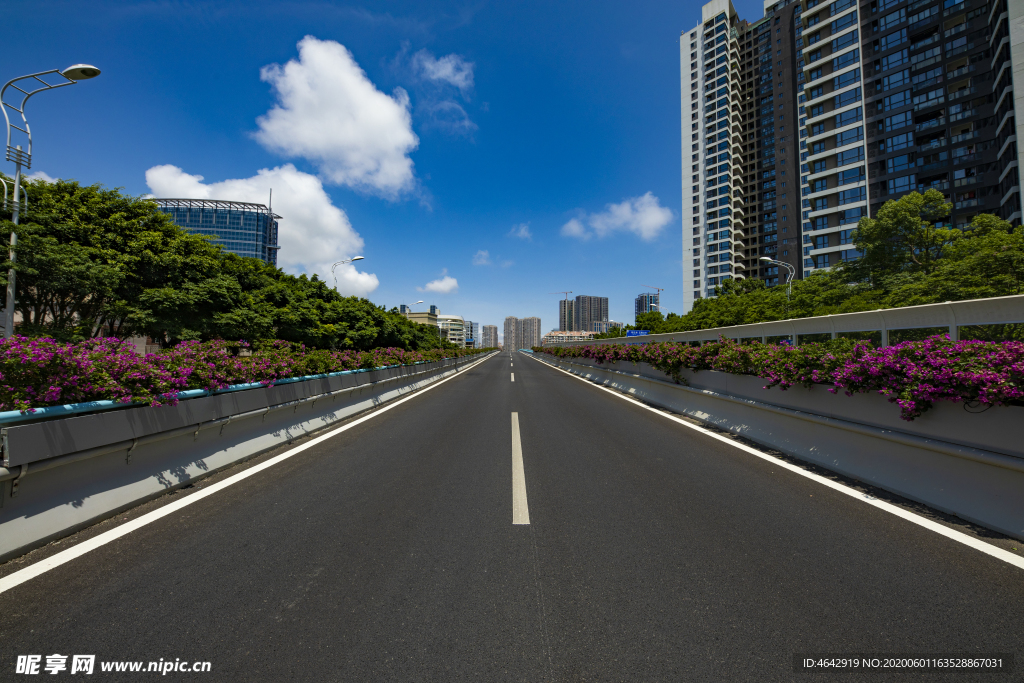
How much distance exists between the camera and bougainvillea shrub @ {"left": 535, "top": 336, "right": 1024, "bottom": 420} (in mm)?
4008

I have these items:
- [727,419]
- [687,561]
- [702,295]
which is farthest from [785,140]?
[687,561]

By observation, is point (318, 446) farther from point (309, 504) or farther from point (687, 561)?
point (687, 561)

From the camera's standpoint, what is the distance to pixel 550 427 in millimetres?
8977

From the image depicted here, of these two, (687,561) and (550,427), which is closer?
(687,561)

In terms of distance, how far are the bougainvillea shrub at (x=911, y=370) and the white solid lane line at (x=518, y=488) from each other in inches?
170

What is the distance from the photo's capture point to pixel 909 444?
4652mm

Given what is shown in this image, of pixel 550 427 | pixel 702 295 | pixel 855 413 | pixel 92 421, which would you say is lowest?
pixel 550 427

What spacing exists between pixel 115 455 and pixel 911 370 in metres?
8.29

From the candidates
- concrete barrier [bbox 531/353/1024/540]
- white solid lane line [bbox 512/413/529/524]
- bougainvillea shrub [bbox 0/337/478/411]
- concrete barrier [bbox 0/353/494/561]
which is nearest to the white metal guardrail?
concrete barrier [bbox 531/353/1024/540]

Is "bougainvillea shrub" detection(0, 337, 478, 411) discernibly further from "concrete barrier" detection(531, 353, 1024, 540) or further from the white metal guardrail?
the white metal guardrail

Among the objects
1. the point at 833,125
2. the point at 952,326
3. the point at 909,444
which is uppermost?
the point at 833,125

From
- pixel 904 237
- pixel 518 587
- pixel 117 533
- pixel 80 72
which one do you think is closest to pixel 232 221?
pixel 80 72

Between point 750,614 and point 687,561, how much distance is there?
67 centimetres

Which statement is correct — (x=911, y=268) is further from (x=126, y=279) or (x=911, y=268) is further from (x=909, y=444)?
(x=126, y=279)
